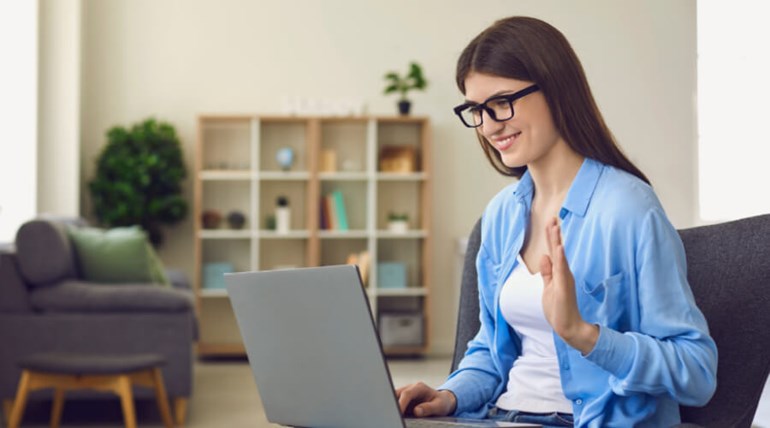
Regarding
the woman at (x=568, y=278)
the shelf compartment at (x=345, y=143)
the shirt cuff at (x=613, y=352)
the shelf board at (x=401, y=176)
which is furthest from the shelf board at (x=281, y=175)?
the shirt cuff at (x=613, y=352)

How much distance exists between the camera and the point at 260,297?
1494mm

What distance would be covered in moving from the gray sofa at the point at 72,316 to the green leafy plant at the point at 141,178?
2.17 metres

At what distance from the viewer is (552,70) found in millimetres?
1603

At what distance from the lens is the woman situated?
4.82 feet

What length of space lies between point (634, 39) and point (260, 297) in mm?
6440

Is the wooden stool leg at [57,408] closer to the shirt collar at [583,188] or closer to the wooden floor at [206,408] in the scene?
the wooden floor at [206,408]

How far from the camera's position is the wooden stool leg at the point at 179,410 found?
482 cm

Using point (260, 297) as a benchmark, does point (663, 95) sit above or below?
above

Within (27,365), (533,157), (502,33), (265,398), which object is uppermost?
(502,33)

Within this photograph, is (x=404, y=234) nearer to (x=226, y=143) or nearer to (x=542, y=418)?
(x=226, y=143)

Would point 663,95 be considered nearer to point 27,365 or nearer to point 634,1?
point 634,1

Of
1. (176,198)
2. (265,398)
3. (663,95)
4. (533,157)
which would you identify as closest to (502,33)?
(533,157)

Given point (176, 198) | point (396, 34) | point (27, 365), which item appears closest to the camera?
point (27, 365)

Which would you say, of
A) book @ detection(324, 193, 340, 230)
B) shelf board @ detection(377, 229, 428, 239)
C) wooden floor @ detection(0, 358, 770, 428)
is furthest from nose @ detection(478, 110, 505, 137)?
book @ detection(324, 193, 340, 230)
